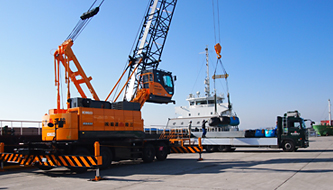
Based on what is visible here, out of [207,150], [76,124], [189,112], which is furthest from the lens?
[189,112]

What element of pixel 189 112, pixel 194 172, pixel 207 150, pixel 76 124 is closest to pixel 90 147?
pixel 76 124

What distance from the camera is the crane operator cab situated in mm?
24297

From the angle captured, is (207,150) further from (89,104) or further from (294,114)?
(89,104)

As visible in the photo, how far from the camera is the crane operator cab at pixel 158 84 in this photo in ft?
79.7

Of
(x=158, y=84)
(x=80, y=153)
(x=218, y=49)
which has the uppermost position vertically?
(x=218, y=49)

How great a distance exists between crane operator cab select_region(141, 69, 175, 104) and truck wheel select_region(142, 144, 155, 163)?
8935 millimetres

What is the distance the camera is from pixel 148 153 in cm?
1534

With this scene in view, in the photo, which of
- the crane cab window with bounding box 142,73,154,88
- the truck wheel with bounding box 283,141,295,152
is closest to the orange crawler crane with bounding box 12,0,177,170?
the crane cab window with bounding box 142,73,154,88

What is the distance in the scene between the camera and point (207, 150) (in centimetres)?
2234

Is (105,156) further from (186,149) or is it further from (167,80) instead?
(167,80)

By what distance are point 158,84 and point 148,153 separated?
33.5ft

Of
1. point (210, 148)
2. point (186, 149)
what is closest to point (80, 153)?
point (186, 149)

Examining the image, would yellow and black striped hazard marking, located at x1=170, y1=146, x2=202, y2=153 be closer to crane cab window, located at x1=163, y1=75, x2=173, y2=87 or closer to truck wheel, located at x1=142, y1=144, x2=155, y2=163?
truck wheel, located at x1=142, y1=144, x2=155, y2=163

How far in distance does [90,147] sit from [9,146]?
5.51m
